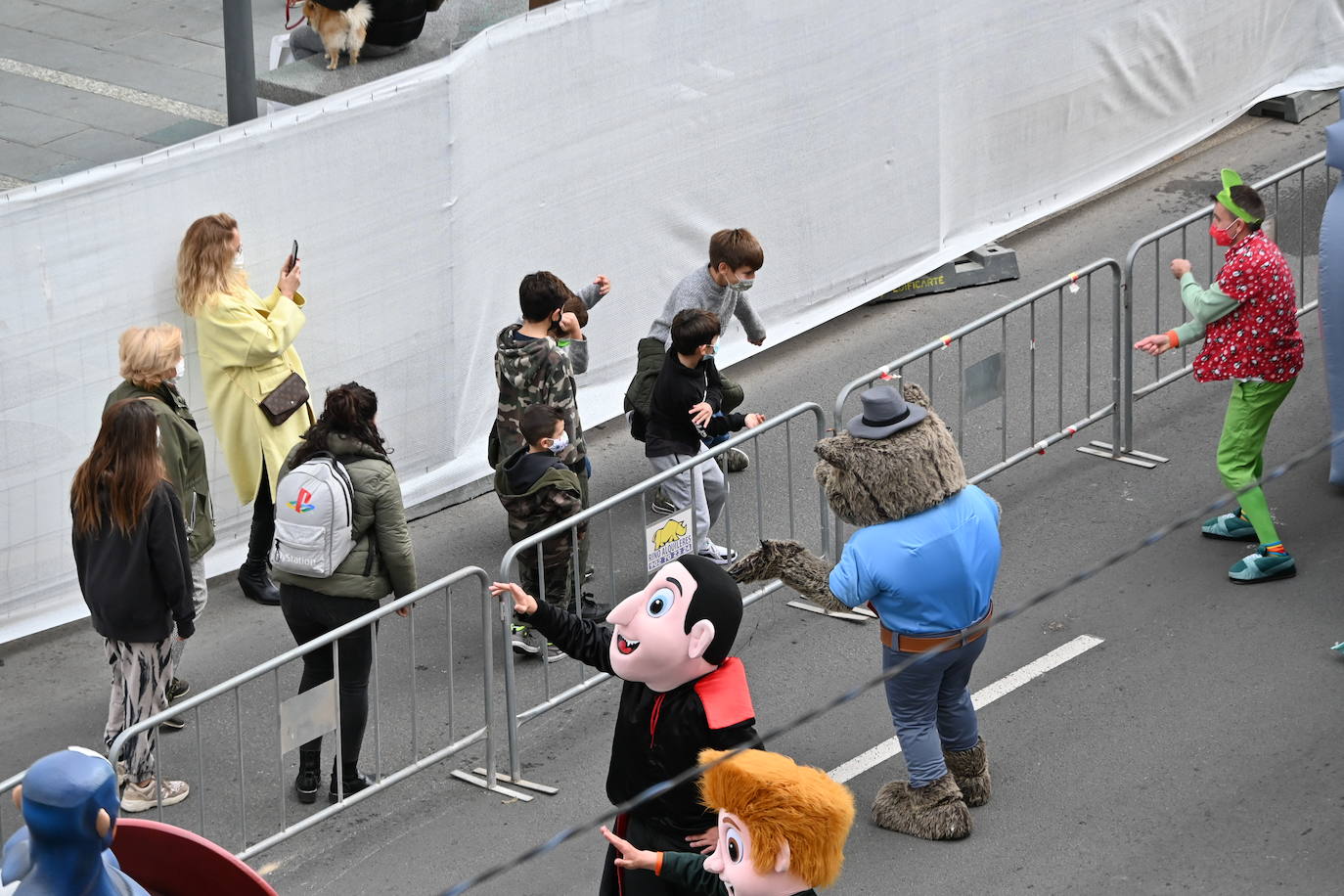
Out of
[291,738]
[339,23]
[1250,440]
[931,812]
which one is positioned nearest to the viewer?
[291,738]

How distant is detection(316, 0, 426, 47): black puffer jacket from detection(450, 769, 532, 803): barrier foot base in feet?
14.9

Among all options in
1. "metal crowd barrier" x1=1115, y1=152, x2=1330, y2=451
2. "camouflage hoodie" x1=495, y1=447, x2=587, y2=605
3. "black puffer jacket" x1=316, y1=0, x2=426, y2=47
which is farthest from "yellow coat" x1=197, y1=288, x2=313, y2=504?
"metal crowd barrier" x1=1115, y1=152, x2=1330, y2=451

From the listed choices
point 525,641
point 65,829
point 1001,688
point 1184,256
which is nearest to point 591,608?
point 525,641

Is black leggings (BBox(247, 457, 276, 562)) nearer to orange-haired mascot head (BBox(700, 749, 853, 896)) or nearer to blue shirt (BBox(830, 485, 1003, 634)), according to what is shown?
blue shirt (BBox(830, 485, 1003, 634))

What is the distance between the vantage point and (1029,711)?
7922mm

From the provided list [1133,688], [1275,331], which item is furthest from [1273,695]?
[1275,331]

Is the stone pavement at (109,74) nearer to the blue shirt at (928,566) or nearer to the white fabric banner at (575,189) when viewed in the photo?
the white fabric banner at (575,189)

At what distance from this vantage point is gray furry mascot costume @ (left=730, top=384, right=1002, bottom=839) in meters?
6.50

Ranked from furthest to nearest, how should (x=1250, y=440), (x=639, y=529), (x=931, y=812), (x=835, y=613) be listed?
1. (x=639, y=529)
2. (x=835, y=613)
3. (x=1250, y=440)
4. (x=931, y=812)

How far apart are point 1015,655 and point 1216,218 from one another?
2.24 m

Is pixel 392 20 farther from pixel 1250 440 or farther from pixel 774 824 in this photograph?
pixel 774 824

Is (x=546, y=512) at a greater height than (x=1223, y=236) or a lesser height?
lesser

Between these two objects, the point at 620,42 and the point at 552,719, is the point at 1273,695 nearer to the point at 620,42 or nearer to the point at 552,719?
the point at 552,719

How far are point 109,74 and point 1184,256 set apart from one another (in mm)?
8314
